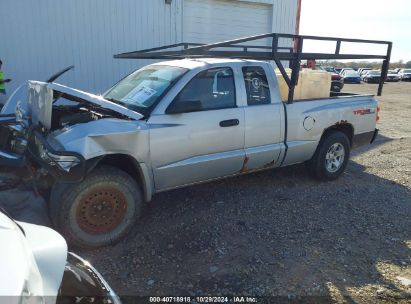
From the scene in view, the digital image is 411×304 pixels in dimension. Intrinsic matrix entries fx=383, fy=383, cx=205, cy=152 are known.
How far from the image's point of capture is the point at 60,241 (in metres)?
1.97

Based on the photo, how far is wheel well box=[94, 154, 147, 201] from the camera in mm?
3652

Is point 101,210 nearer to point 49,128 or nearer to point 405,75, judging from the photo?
point 49,128

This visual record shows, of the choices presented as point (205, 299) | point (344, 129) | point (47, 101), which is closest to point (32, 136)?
point (47, 101)

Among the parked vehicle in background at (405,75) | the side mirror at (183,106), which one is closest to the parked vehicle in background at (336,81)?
the side mirror at (183,106)

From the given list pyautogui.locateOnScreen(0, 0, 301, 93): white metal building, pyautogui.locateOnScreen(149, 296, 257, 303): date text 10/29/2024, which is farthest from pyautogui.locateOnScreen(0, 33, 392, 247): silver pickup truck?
pyautogui.locateOnScreen(0, 0, 301, 93): white metal building

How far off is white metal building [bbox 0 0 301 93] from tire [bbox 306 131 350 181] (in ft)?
16.8

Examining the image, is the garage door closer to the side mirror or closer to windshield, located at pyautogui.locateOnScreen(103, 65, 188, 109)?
windshield, located at pyautogui.locateOnScreen(103, 65, 188, 109)

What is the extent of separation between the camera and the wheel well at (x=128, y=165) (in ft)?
12.0

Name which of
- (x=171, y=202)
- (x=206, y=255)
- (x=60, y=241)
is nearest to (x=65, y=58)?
(x=171, y=202)

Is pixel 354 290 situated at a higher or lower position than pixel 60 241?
lower

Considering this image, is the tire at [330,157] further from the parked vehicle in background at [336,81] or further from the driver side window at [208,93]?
the driver side window at [208,93]

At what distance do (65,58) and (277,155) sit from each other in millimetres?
5413

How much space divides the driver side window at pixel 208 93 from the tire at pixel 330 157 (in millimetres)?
1721

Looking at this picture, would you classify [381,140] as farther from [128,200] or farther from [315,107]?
[128,200]
